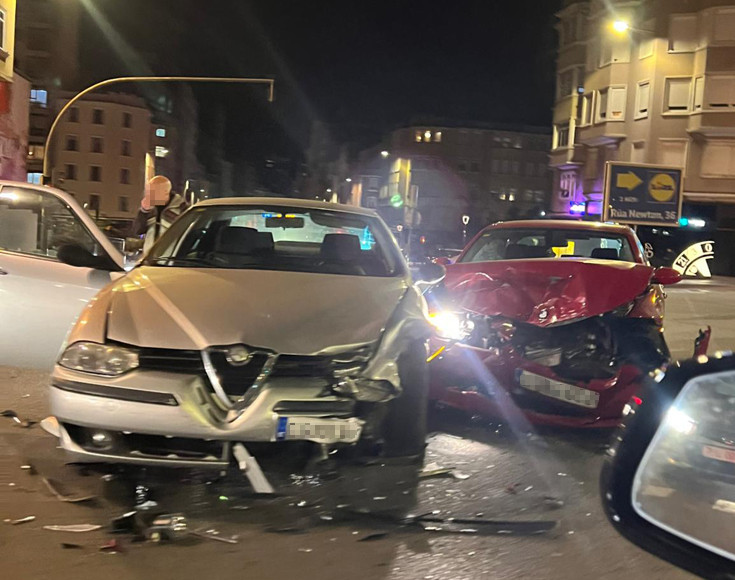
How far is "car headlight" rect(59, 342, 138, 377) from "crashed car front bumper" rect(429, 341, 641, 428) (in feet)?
8.43

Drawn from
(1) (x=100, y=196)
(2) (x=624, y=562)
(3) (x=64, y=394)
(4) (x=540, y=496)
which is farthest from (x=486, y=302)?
(1) (x=100, y=196)

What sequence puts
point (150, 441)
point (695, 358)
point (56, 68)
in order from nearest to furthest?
point (695, 358)
point (150, 441)
point (56, 68)

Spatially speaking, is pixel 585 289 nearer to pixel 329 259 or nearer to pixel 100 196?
pixel 329 259

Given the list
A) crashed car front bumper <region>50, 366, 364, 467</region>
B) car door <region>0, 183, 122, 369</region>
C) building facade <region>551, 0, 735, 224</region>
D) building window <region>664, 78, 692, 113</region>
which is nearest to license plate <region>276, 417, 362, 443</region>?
crashed car front bumper <region>50, 366, 364, 467</region>

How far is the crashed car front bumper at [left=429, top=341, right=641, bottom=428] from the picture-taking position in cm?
552

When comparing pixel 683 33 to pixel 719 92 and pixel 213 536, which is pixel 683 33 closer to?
pixel 719 92

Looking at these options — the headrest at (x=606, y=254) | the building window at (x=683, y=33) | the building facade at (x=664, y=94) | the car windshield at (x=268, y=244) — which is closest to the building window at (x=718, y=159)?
the building facade at (x=664, y=94)

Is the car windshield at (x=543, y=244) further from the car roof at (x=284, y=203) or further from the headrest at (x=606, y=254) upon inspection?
the car roof at (x=284, y=203)

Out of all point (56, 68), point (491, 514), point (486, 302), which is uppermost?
point (56, 68)

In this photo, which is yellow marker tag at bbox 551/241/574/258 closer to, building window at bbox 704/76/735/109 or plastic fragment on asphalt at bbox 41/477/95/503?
plastic fragment on asphalt at bbox 41/477/95/503

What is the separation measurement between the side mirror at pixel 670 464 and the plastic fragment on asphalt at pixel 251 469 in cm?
237

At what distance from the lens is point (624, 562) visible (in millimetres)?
3617

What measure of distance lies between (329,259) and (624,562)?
300 centimetres

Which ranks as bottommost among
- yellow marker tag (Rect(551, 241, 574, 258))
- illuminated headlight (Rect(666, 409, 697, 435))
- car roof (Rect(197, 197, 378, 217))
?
illuminated headlight (Rect(666, 409, 697, 435))
